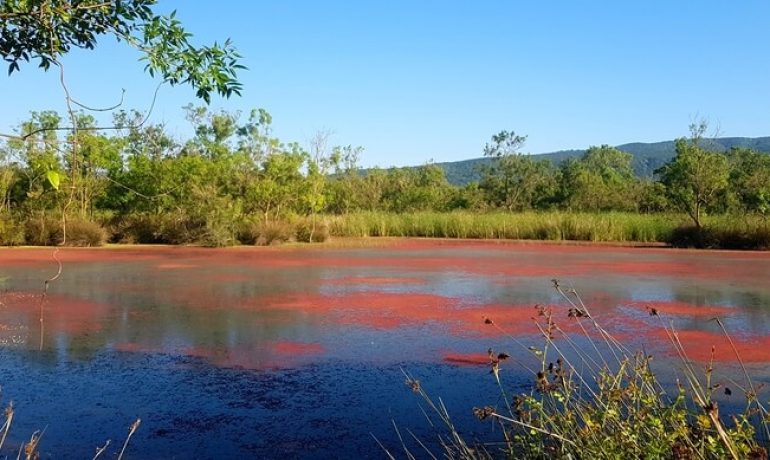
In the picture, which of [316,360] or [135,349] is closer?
[316,360]

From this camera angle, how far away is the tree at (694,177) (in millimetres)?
22500

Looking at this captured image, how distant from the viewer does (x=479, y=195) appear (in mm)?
37406

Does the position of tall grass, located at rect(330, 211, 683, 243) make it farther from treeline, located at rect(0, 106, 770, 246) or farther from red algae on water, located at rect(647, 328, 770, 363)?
red algae on water, located at rect(647, 328, 770, 363)

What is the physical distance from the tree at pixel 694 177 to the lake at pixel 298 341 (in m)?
8.02

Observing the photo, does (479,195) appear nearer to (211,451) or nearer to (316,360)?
(316,360)

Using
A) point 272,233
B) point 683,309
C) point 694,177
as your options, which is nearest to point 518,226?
point 694,177

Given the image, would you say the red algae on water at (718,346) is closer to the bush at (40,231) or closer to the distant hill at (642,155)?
the bush at (40,231)

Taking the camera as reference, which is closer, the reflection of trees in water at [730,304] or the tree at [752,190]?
the reflection of trees in water at [730,304]

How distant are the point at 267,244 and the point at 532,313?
1336cm

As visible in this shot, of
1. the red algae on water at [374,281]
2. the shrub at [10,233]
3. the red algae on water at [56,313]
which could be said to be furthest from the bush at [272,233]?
the red algae on water at [56,313]

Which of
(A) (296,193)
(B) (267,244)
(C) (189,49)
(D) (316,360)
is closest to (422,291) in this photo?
(D) (316,360)

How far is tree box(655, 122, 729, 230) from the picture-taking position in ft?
73.8

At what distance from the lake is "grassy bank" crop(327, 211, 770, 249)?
5.26m

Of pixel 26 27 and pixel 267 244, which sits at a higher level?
pixel 26 27
